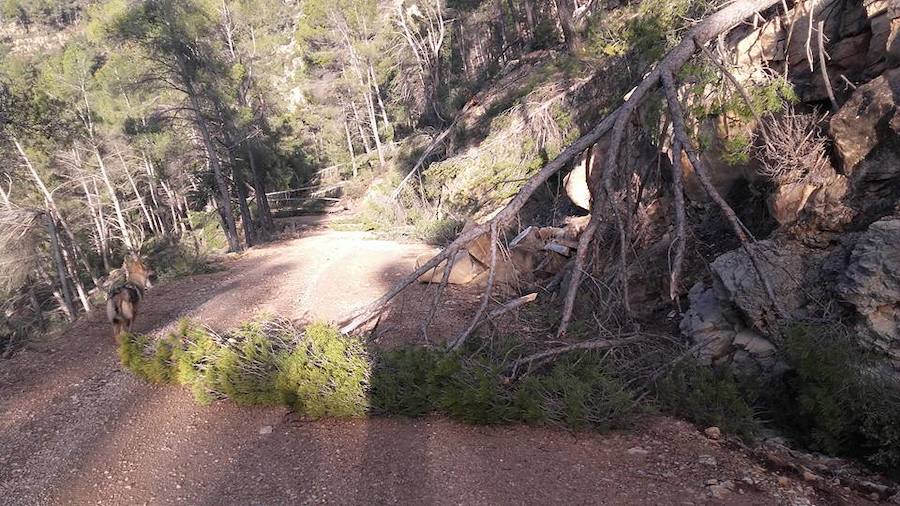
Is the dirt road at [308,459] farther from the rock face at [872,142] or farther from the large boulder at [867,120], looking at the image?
the large boulder at [867,120]

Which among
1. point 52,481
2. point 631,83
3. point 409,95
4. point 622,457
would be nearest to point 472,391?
point 622,457

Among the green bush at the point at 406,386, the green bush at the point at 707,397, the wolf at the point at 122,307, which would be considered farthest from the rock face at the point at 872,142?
the wolf at the point at 122,307

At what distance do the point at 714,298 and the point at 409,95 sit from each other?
29.7m

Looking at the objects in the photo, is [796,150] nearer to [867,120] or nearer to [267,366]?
[867,120]

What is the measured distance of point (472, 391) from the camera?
4078mm

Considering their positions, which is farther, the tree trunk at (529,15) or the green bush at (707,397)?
the tree trunk at (529,15)

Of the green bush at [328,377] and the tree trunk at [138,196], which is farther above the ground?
the tree trunk at [138,196]

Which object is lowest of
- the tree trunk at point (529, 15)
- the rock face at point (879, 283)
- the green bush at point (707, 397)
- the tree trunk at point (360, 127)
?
the green bush at point (707, 397)

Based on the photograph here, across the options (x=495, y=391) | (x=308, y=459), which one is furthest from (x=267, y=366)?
(x=495, y=391)

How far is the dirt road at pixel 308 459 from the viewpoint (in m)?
3.42

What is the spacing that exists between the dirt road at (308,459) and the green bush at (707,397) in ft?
0.53

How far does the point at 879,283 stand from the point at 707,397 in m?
1.49

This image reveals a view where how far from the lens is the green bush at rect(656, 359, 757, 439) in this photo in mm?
3828

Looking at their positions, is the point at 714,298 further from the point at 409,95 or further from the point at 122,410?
the point at 409,95
